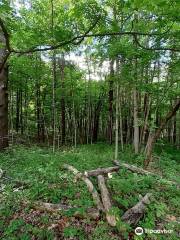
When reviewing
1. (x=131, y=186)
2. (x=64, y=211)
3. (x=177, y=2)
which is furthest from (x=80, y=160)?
(x=177, y=2)

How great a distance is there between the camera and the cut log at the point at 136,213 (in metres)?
3.89

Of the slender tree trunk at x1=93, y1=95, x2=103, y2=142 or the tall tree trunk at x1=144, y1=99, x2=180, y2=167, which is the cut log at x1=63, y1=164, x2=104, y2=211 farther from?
the slender tree trunk at x1=93, y1=95, x2=103, y2=142

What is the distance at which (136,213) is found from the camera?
4059mm

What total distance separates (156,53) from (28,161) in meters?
5.52

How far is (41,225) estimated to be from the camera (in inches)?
147

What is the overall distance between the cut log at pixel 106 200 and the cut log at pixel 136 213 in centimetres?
22

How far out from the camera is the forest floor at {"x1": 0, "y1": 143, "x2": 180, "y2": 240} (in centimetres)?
364

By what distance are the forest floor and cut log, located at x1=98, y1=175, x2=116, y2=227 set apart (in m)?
0.10

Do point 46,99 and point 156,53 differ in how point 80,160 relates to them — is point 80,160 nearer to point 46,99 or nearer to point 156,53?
point 156,53

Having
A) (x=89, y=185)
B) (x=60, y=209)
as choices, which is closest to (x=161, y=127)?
(x=89, y=185)

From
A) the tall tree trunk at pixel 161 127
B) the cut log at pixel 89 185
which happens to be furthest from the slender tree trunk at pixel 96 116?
the cut log at pixel 89 185

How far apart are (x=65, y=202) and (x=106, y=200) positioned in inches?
31.4

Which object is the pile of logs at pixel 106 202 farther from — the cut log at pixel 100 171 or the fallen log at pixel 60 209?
the fallen log at pixel 60 209

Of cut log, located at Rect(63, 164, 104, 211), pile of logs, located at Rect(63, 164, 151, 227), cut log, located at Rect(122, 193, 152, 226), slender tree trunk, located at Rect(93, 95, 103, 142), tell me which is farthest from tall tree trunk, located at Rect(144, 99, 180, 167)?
slender tree trunk, located at Rect(93, 95, 103, 142)
